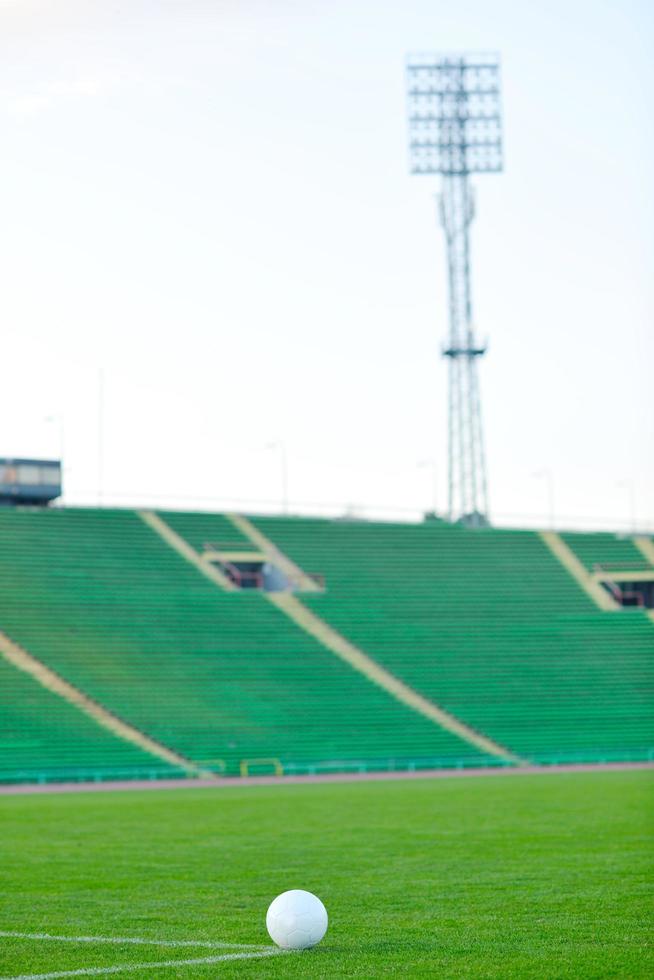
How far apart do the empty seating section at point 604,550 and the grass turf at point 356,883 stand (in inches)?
1224

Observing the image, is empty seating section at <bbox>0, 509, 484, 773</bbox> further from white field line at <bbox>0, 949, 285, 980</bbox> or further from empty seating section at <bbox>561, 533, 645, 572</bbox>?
white field line at <bbox>0, 949, 285, 980</bbox>

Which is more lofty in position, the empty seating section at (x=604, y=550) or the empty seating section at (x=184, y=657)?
the empty seating section at (x=604, y=550)

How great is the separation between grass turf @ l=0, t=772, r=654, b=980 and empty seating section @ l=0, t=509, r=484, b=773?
1359cm

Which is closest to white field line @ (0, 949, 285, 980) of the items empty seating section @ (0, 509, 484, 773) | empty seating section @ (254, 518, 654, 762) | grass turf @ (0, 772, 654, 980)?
grass turf @ (0, 772, 654, 980)

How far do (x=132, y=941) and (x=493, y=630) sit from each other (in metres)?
38.4

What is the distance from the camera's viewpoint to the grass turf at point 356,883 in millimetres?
8836

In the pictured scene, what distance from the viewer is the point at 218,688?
4009 cm

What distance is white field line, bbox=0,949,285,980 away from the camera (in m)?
8.31

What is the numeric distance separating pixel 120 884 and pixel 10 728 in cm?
2318

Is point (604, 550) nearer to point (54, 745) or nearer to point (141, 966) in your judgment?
point (54, 745)

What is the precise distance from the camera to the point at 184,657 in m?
41.6

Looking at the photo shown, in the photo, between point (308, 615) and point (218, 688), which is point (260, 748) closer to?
point (218, 688)

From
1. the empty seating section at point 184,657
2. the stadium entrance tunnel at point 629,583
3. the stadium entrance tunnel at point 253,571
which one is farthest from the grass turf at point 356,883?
the stadium entrance tunnel at point 629,583

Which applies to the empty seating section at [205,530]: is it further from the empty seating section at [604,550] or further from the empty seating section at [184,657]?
the empty seating section at [604,550]
